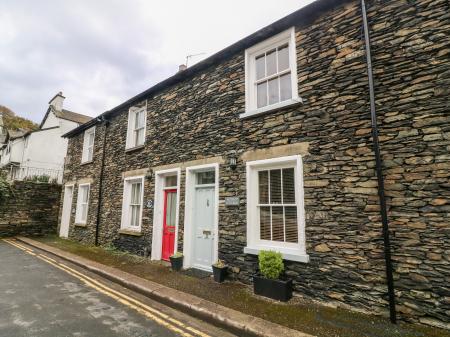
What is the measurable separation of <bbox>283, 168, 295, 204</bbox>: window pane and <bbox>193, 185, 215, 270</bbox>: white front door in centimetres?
225

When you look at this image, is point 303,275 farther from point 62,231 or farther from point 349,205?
point 62,231

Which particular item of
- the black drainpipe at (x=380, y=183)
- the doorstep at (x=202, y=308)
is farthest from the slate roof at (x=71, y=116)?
the black drainpipe at (x=380, y=183)

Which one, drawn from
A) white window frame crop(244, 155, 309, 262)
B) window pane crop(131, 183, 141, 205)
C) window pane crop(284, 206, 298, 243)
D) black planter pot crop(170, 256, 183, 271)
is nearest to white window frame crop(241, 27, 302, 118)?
white window frame crop(244, 155, 309, 262)

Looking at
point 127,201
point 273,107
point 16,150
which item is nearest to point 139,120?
point 127,201

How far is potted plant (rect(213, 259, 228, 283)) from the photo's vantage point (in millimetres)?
5781

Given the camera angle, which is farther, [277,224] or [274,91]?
[274,91]

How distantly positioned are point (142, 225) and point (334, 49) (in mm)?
7728

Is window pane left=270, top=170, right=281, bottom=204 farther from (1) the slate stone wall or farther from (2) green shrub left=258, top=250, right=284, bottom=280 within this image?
(1) the slate stone wall

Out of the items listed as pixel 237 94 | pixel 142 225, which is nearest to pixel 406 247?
pixel 237 94

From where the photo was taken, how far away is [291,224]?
5219 mm

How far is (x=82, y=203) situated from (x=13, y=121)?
3635cm

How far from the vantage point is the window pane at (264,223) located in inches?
220

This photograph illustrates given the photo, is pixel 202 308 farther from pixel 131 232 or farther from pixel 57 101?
pixel 57 101

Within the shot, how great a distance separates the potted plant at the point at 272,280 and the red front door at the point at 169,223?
3774mm
